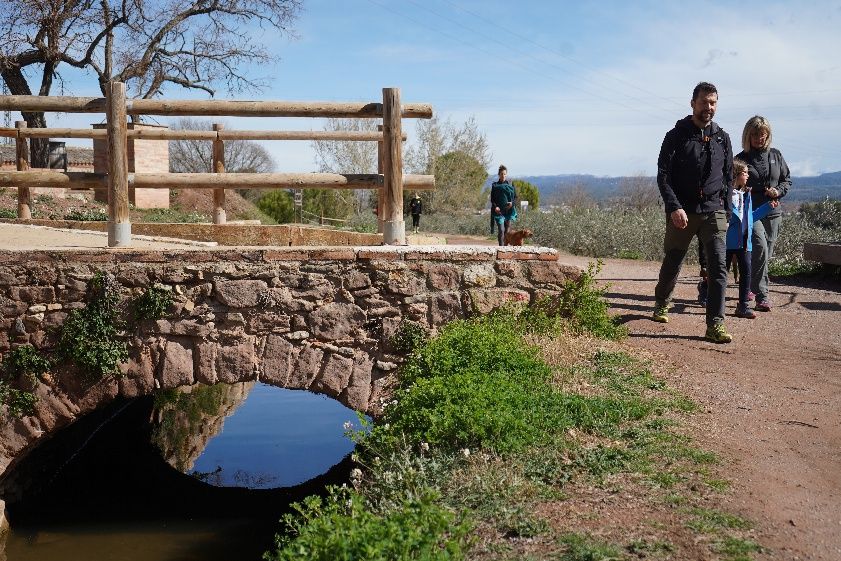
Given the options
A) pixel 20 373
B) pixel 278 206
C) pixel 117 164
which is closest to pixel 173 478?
pixel 20 373

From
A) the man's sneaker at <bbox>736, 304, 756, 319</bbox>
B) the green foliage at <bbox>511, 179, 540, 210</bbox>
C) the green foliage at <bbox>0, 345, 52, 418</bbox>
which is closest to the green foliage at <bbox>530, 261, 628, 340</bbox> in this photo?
the man's sneaker at <bbox>736, 304, 756, 319</bbox>

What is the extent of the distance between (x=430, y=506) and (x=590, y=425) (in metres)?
1.71

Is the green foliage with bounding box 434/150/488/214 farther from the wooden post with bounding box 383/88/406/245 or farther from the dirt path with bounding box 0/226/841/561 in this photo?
the wooden post with bounding box 383/88/406/245

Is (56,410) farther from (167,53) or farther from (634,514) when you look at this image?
(167,53)

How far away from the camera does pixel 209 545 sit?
7680 mm

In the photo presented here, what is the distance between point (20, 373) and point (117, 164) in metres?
1.79

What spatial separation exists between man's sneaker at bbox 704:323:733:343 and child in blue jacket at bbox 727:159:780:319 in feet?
4.04

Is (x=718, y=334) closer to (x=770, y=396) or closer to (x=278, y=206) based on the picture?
(x=770, y=396)

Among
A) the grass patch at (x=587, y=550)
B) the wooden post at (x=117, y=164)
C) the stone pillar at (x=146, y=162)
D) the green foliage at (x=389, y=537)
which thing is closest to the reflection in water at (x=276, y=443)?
the wooden post at (x=117, y=164)

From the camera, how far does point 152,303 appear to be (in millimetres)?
7074

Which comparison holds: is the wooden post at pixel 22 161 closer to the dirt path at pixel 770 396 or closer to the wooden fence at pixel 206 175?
the dirt path at pixel 770 396

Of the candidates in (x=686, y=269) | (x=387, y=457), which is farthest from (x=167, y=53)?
(x=387, y=457)

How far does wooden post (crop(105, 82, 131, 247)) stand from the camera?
7031 mm

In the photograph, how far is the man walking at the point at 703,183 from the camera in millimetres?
7547
